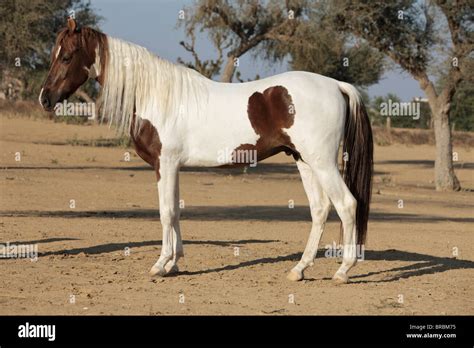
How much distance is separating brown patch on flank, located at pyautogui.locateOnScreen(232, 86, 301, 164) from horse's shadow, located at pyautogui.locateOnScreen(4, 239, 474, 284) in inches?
68.3

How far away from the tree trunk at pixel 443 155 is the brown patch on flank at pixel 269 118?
1813 centimetres

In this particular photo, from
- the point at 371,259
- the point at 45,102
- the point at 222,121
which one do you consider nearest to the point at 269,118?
the point at 222,121

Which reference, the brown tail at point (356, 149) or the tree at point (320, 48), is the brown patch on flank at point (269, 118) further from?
the tree at point (320, 48)

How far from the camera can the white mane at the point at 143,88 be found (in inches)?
388

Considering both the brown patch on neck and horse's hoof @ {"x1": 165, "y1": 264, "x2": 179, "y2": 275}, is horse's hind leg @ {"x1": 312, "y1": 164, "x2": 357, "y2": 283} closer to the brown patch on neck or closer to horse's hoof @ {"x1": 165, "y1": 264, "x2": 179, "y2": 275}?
horse's hoof @ {"x1": 165, "y1": 264, "x2": 179, "y2": 275}

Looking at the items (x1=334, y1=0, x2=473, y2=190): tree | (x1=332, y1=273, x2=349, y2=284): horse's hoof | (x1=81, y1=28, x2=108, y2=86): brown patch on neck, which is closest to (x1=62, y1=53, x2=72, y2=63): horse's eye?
(x1=81, y1=28, x2=108, y2=86): brown patch on neck

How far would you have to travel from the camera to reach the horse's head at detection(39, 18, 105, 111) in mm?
10039

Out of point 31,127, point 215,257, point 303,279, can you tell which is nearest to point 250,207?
point 215,257

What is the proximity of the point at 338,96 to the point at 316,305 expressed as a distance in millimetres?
2360

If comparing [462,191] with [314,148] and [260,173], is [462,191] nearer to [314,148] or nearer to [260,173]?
[260,173]

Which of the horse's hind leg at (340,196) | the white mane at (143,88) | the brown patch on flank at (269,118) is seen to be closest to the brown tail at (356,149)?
the horse's hind leg at (340,196)

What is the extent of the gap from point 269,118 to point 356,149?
3.42 ft

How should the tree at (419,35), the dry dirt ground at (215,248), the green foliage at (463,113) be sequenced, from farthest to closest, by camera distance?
the green foliage at (463,113) < the tree at (419,35) < the dry dirt ground at (215,248)

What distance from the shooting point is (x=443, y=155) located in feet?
88.5
